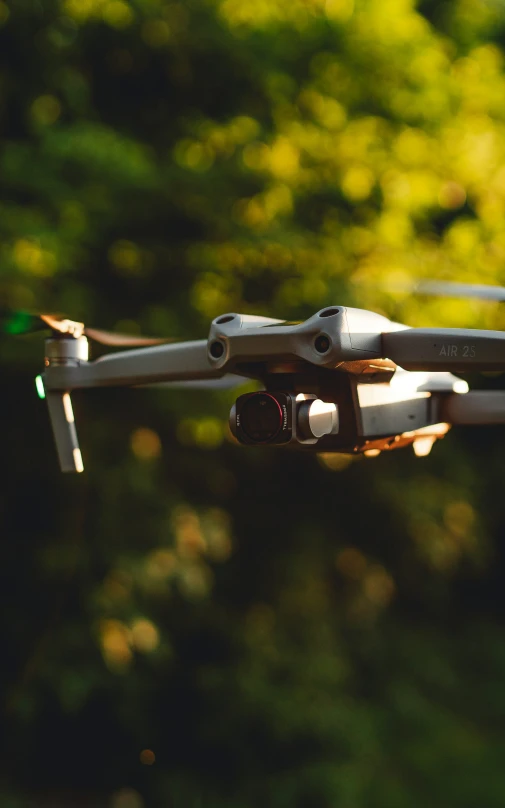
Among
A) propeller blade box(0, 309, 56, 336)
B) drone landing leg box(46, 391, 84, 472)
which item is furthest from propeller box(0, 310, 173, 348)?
drone landing leg box(46, 391, 84, 472)

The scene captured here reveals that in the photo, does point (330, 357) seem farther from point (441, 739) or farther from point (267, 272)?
point (441, 739)

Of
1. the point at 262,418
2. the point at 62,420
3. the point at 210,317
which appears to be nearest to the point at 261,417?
the point at 262,418

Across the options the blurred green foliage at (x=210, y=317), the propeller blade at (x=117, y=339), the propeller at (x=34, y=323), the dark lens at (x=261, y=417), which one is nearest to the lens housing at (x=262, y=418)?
the dark lens at (x=261, y=417)

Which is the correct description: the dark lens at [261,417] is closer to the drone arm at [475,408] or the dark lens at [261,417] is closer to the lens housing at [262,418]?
the lens housing at [262,418]

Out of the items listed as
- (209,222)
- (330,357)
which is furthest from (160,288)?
(330,357)

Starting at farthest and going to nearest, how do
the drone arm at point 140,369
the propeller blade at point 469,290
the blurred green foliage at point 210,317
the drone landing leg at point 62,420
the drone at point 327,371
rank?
the blurred green foliage at point 210,317, the drone landing leg at point 62,420, the propeller blade at point 469,290, the drone arm at point 140,369, the drone at point 327,371

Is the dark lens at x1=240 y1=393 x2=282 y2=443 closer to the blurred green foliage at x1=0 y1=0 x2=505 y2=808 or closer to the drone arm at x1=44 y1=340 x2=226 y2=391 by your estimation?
the drone arm at x1=44 y1=340 x2=226 y2=391

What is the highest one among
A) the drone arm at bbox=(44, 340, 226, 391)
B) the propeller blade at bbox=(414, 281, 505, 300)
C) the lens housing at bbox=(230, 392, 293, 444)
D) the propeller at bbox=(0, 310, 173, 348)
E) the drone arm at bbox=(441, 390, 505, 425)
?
the propeller at bbox=(0, 310, 173, 348)

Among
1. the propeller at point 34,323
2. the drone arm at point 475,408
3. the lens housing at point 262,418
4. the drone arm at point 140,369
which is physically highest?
the propeller at point 34,323

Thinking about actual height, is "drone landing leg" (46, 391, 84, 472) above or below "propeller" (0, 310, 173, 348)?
below
